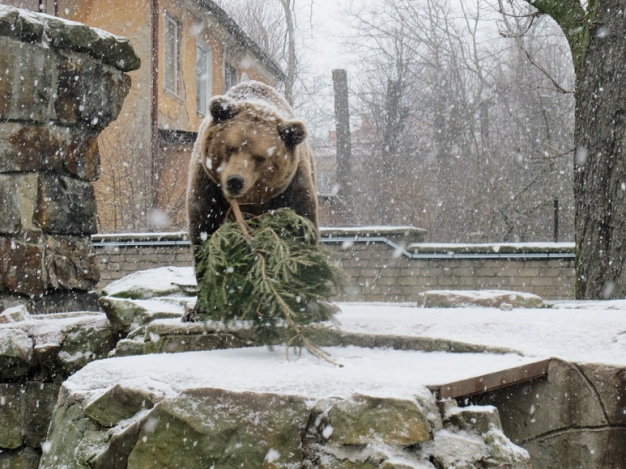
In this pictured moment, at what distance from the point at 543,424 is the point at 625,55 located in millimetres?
4526

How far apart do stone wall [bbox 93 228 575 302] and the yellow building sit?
5.87ft

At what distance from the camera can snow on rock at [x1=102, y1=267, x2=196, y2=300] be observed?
5.88 meters

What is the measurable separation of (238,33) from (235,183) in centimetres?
1498

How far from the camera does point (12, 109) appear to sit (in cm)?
542

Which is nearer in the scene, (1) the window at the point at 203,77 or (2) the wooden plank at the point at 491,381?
(2) the wooden plank at the point at 491,381

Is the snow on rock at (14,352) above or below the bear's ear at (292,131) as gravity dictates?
below

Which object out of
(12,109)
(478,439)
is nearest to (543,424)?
(478,439)

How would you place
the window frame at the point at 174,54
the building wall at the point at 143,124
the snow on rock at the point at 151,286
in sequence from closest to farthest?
the snow on rock at the point at 151,286, the building wall at the point at 143,124, the window frame at the point at 174,54

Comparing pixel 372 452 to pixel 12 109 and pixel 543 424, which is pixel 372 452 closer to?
pixel 543 424

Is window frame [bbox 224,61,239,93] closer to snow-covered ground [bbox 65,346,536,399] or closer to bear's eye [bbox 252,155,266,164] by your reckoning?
bear's eye [bbox 252,155,266,164]

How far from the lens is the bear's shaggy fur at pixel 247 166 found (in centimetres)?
394

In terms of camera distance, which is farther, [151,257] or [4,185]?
[151,257]

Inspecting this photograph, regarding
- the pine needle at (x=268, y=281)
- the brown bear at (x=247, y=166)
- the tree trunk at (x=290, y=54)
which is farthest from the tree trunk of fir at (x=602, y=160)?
the tree trunk at (x=290, y=54)

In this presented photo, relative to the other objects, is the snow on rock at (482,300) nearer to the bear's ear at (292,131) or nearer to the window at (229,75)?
the bear's ear at (292,131)
